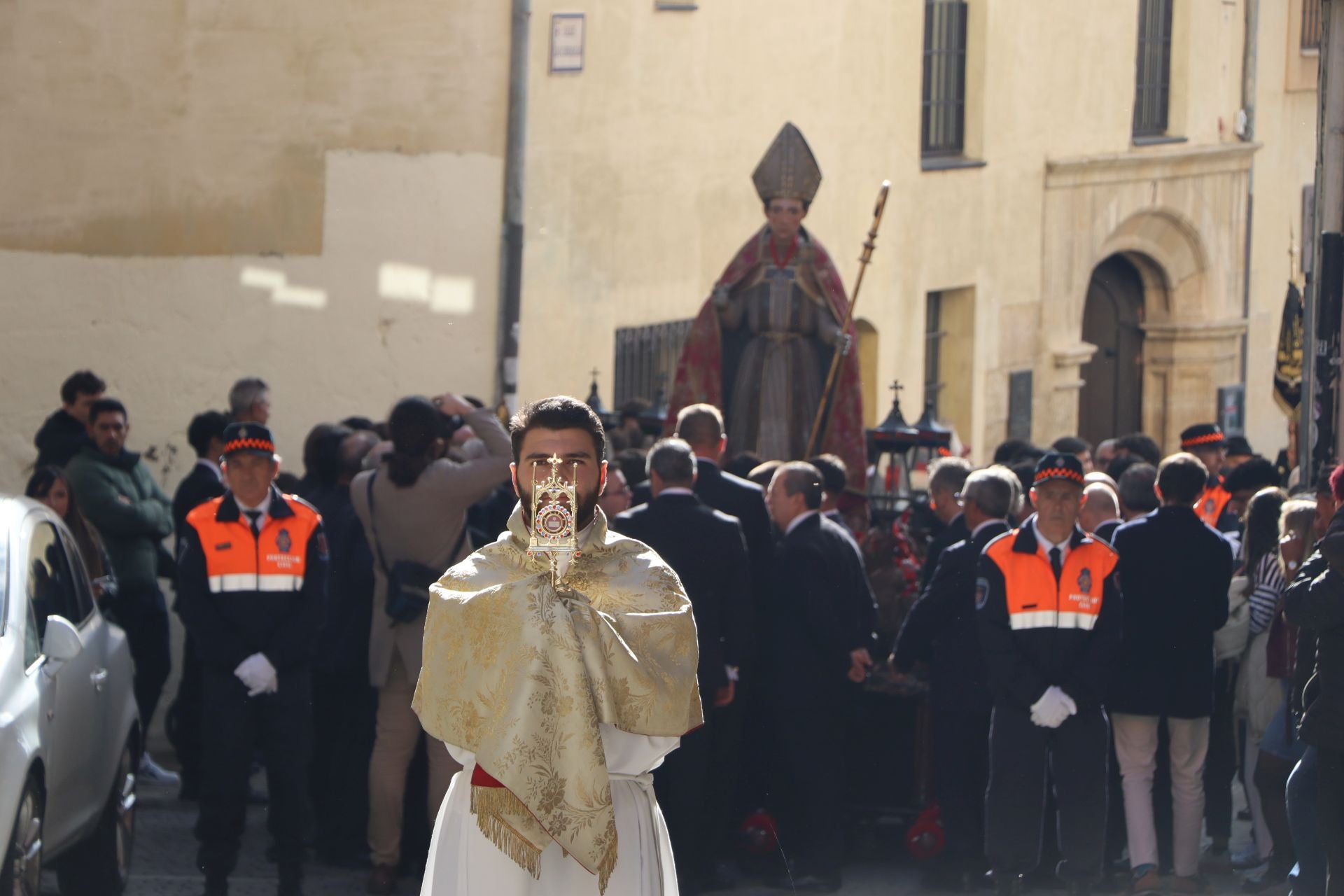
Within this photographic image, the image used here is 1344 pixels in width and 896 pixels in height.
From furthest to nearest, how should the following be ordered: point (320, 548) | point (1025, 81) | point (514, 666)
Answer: point (1025, 81) < point (320, 548) < point (514, 666)

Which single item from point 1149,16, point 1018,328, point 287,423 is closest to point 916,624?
point 287,423

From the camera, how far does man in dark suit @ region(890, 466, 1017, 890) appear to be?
8203 mm

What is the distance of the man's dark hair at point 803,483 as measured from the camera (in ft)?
27.3

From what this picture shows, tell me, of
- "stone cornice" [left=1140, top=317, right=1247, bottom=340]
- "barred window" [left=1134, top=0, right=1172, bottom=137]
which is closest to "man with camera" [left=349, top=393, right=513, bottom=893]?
"barred window" [left=1134, top=0, right=1172, bottom=137]

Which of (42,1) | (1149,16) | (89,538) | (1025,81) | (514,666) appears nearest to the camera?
(514,666)

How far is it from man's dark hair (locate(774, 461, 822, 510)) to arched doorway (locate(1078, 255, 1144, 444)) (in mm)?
15046

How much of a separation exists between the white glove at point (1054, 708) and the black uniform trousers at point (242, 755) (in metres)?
2.60

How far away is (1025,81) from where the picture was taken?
20625 mm

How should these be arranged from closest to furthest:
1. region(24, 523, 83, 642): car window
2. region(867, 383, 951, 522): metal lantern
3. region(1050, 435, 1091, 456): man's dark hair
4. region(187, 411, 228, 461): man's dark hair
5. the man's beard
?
1. the man's beard
2. region(24, 523, 83, 642): car window
3. region(187, 411, 228, 461): man's dark hair
4. region(867, 383, 951, 522): metal lantern
5. region(1050, 435, 1091, 456): man's dark hair

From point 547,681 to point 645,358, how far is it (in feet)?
37.5

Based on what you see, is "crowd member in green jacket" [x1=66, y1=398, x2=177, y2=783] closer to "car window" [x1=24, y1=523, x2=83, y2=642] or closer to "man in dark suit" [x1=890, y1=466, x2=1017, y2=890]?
"car window" [x1=24, y1=523, x2=83, y2=642]

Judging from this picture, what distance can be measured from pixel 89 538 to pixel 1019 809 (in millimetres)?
3974

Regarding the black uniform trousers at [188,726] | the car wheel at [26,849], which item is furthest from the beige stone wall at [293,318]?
the car wheel at [26,849]

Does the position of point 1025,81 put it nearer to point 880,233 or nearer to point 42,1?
point 880,233
